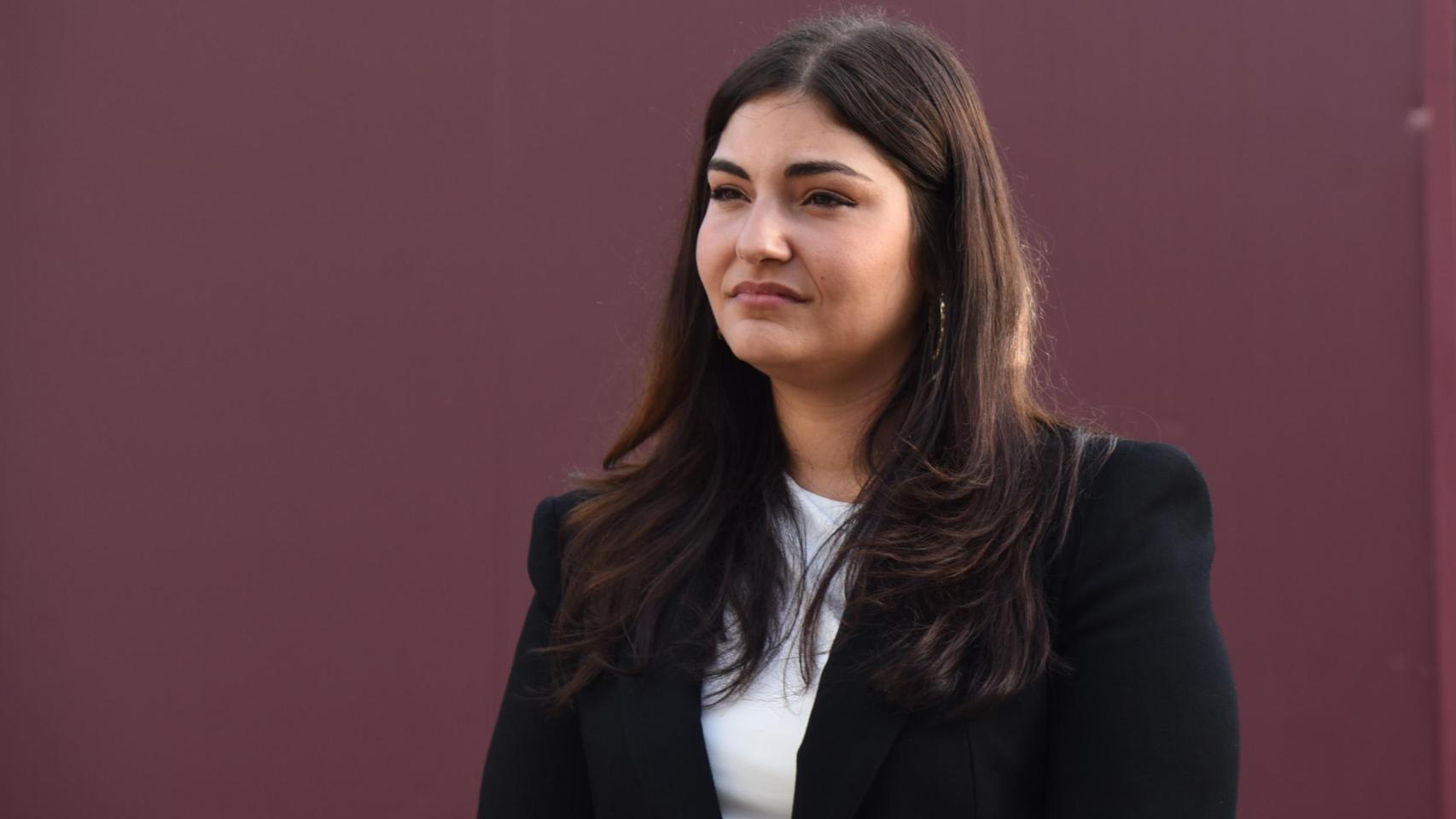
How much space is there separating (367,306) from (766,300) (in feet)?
5.97

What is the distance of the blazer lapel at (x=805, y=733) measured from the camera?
1.66m

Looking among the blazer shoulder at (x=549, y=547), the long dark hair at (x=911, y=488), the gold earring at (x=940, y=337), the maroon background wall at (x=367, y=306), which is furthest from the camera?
the maroon background wall at (x=367, y=306)

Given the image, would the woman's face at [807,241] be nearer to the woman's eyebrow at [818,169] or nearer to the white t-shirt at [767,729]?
the woman's eyebrow at [818,169]

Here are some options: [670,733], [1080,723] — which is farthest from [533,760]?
[1080,723]

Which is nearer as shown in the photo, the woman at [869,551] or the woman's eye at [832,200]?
the woman at [869,551]

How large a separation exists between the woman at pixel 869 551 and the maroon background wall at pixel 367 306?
4.36ft

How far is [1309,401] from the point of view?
3.22 m

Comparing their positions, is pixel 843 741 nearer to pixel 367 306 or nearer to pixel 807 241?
pixel 807 241

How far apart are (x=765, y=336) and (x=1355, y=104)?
2.02 metres

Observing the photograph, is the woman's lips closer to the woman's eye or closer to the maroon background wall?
the woman's eye

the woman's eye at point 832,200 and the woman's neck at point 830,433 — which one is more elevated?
the woman's eye at point 832,200

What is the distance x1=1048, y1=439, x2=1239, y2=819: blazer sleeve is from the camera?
1581 millimetres

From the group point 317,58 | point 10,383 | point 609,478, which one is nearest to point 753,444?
point 609,478

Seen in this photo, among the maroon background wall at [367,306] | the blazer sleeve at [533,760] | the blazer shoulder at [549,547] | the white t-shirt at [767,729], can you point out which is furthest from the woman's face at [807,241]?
the maroon background wall at [367,306]
